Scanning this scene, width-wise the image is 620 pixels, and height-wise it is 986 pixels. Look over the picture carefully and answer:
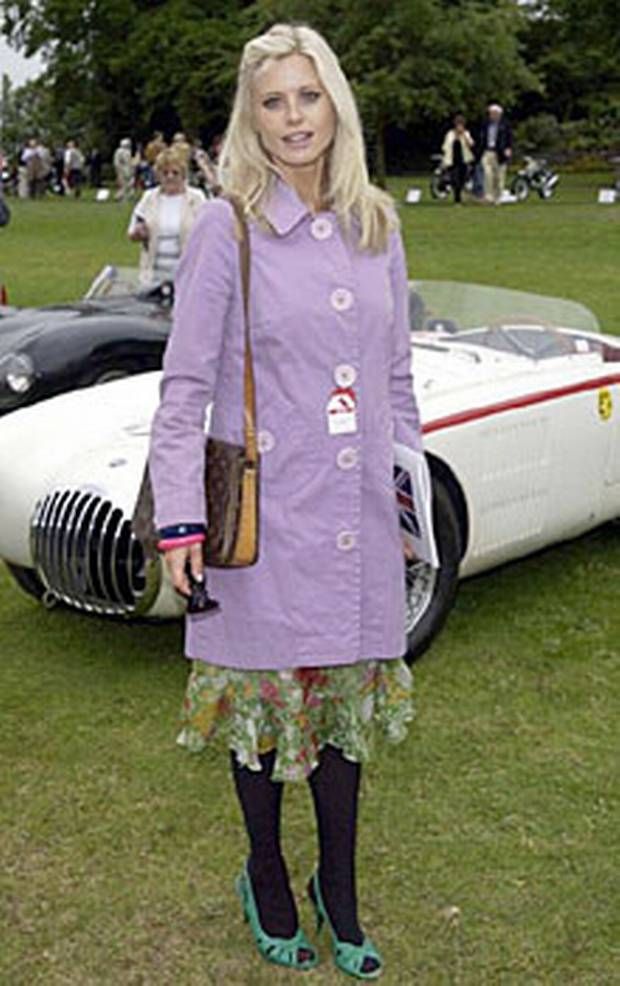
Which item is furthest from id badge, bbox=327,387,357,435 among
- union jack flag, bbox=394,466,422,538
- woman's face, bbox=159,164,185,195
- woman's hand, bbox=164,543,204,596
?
woman's face, bbox=159,164,185,195

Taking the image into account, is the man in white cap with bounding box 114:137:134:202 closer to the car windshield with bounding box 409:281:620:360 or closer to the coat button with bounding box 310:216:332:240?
the car windshield with bounding box 409:281:620:360

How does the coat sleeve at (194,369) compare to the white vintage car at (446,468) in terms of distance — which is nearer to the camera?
the coat sleeve at (194,369)

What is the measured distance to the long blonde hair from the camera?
2.73 m

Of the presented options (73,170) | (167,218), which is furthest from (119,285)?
(73,170)

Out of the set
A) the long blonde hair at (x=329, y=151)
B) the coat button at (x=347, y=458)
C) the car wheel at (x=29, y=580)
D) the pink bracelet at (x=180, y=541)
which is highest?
the long blonde hair at (x=329, y=151)

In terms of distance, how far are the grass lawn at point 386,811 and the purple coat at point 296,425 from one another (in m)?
0.79

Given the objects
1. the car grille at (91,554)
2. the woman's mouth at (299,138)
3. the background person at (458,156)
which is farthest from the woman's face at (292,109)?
the background person at (458,156)

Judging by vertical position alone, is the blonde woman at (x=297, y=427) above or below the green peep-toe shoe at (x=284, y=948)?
above

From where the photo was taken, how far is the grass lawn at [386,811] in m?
3.21

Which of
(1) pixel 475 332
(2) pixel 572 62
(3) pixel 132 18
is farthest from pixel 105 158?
(1) pixel 475 332

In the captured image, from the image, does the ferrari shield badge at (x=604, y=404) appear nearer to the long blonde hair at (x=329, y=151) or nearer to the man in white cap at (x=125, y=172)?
the long blonde hair at (x=329, y=151)

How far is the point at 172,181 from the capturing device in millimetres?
9102

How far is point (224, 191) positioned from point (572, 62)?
170 ft

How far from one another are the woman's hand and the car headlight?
15.8 feet
